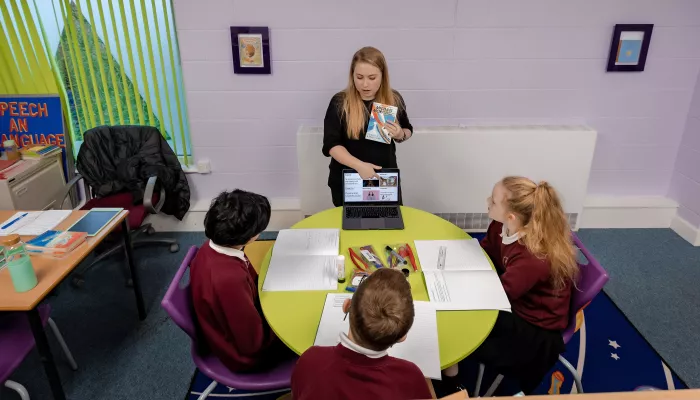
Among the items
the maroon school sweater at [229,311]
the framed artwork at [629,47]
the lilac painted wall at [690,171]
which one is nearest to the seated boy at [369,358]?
the maroon school sweater at [229,311]

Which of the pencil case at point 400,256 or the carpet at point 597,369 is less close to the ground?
the pencil case at point 400,256

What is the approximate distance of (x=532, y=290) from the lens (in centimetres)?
192

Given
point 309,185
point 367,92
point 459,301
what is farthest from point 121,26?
point 459,301

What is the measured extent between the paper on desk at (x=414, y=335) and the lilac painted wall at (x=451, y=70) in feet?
6.81

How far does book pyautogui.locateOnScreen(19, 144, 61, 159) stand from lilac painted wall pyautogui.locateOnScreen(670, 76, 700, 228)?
4.67 meters

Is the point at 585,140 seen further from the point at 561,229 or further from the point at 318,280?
the point at 318,280

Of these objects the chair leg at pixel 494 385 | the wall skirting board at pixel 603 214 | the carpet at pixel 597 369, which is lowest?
the carpet at pixel 597 369

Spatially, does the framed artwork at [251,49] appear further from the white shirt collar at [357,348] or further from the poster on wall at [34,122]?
the white shirt collar at [357,348]

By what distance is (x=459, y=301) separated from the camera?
177cm

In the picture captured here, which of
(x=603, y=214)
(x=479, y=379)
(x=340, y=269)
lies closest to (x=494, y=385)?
(x=479, y=379)

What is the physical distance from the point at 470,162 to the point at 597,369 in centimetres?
161

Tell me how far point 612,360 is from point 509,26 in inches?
86.8

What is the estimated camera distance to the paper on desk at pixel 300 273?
186 centimetres

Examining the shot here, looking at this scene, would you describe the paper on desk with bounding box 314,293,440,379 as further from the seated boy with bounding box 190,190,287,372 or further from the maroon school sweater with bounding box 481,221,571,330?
the maroon school sweater with bounding box 481,221,571,330
